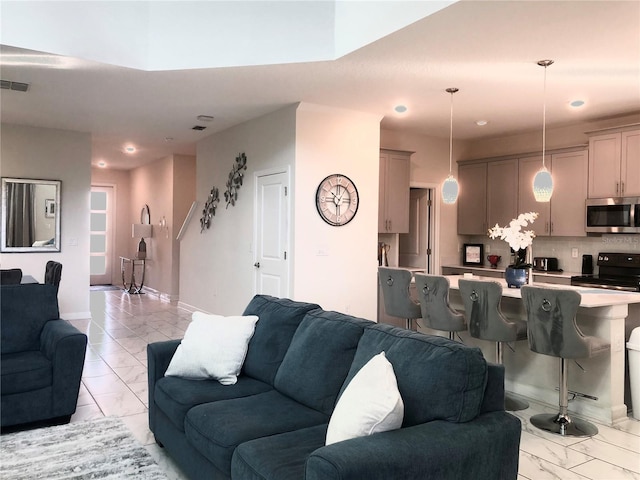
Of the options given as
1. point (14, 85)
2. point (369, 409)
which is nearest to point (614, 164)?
point (369, 409)

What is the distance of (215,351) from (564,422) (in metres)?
2.49

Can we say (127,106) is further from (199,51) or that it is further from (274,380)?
(274,380)

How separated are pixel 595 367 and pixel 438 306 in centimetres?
121

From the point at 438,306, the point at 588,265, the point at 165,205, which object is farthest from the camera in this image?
the point at 165,205

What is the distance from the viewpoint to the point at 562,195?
649 centimetres

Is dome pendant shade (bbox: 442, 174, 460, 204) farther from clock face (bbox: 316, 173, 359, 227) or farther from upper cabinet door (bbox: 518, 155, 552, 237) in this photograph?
upper cabinet door (bbox: 518, 155, 552, 237)

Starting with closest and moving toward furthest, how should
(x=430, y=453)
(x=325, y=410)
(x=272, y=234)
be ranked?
(x=430, y=453)
(x=325, y=410)
(x=272, y=234)

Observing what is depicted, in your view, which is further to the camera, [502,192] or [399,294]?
[502,192]

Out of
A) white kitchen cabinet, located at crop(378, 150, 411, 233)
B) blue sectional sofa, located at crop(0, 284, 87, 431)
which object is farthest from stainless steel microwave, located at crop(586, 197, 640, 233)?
blue sectional sofa, located at crop(0, 284, 87, 431)

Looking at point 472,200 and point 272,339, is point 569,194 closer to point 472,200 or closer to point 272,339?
point 472,200

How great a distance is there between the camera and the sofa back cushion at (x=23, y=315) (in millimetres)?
3750

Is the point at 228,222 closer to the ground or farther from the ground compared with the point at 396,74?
closer to the ground

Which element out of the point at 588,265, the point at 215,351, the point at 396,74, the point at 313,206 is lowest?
the point at 215,351

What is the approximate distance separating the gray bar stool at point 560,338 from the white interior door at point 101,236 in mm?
10607
